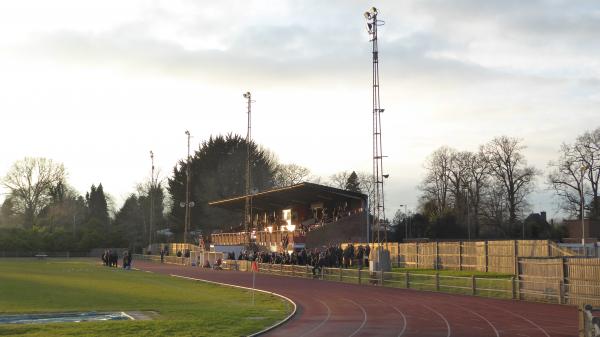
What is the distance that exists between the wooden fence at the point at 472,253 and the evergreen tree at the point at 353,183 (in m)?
68.9

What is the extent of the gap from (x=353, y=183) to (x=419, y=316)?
100013 millimetres

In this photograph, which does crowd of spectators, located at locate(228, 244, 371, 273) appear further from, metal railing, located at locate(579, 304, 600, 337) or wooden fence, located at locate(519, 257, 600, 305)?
metal railing, located at locate(579, 304, 600, 337)

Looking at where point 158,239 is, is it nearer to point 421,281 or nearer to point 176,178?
point 176,178

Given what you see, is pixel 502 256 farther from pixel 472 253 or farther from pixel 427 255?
pixel 427 255

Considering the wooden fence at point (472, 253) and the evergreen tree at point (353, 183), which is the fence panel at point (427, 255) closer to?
the wooden fence at point (472, 253)

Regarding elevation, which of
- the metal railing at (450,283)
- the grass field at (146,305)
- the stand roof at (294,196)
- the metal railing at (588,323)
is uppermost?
the stand roof at (294,196)

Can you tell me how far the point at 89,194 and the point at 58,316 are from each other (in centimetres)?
13334

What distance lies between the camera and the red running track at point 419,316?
62.2 feet

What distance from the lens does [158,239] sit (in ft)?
386

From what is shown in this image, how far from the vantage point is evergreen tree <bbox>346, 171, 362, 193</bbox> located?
12200cm

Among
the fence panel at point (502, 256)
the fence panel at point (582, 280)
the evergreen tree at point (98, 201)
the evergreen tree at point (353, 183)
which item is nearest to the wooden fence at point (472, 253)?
the fence panel at point (502, 256)

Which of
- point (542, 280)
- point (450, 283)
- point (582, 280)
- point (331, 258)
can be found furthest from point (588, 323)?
point (331, 258)

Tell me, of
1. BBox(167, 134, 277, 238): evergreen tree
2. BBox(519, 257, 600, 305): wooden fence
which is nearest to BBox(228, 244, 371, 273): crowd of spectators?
BBox(519, 257, 600, 305): wooden fence

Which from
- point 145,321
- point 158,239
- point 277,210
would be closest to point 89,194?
point 158,239
